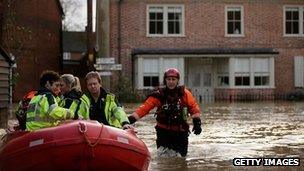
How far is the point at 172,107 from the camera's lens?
35.0 feet

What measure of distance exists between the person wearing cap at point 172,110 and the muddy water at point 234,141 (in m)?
0.37

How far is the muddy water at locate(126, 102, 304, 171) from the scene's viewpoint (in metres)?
10.7

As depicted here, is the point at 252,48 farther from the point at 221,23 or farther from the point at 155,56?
the point at 155,56

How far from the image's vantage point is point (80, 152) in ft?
23.7

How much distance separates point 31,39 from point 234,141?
24738 millimetres

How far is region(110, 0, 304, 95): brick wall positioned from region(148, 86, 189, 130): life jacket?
88.1 ft

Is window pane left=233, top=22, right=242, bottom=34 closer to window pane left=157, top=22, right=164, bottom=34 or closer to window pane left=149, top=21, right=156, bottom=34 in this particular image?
window pane left=157, top=22, right=164, bottom=34

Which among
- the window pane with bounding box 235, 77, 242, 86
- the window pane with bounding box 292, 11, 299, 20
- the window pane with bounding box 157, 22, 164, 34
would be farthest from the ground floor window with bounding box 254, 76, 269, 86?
the window pane with bounding box 157, 22, 164, 34

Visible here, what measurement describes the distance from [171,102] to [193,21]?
1112 inches

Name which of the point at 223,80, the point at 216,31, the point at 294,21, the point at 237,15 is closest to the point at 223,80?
the point at 223,80

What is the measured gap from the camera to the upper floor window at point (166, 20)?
126 ft

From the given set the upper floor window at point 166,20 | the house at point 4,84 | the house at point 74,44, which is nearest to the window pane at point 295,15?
the upper floor window at point 166,20

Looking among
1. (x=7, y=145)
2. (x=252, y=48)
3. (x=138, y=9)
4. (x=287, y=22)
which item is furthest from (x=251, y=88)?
(x=7, y=145)

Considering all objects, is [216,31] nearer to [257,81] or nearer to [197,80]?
[197,80]
